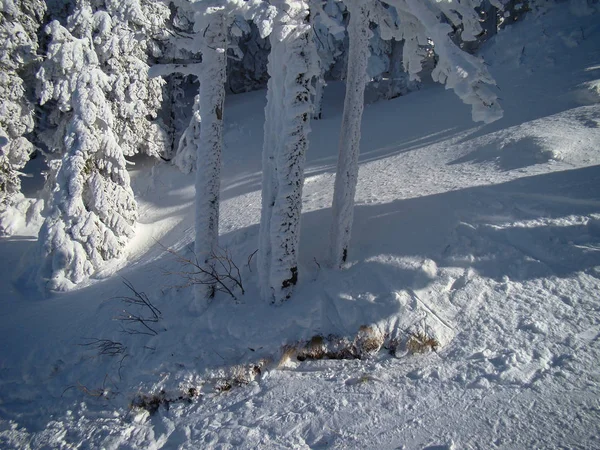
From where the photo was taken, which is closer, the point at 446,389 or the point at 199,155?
the point at 446,389

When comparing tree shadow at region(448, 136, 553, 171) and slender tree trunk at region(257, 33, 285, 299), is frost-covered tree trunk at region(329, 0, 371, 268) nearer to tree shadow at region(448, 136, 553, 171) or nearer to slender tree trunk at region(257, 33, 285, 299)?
slender tree trunk at region(257, 33, 285, 299)

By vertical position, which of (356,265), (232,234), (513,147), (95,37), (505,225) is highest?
(95,37)

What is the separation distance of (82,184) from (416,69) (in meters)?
9.26

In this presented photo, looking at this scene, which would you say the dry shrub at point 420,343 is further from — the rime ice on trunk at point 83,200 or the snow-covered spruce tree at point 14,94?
→ the snow-covered spruce tree at point 14,94

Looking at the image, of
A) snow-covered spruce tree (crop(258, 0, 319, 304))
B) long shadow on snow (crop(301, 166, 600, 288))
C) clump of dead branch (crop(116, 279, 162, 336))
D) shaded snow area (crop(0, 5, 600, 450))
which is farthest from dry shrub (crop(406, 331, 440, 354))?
clump of dead branch (crop(116, 279, 162, 336))

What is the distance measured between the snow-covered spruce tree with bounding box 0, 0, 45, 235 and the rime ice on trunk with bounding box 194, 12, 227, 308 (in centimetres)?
1041

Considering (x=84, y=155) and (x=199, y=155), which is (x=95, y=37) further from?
(x=199, y=155)

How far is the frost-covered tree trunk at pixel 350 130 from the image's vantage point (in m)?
5.88

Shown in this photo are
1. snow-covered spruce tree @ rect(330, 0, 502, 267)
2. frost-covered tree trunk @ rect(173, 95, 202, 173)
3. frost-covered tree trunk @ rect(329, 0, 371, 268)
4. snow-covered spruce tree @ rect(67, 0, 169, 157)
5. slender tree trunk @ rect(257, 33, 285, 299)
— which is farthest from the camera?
frost-covered tree trunk @ rect(173, 95, 202, 173)

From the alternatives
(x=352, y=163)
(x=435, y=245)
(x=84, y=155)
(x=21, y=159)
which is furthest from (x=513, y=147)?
(x=21, y=159)

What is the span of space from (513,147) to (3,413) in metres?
11.1

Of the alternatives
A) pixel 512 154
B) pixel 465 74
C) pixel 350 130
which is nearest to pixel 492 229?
pixel 350 130

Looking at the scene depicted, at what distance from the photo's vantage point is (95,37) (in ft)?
42.4

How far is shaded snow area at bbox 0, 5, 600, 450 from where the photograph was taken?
4414 mm
